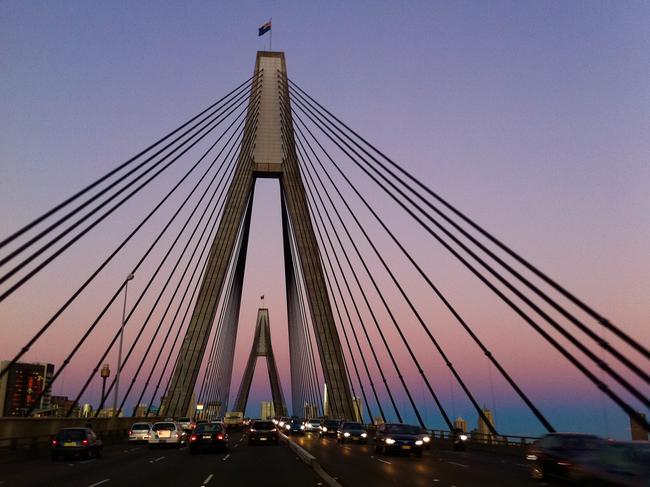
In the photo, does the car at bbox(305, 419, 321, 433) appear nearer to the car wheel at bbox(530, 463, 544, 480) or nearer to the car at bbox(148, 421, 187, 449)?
the car at bbox(148, 421, 187, 449)

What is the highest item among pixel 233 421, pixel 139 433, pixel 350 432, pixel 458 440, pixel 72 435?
pixel 233 421

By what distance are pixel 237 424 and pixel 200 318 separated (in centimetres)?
3373

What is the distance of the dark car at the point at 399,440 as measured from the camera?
95.2ft

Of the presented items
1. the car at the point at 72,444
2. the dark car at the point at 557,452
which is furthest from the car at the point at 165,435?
the dark car at the point at 557,452

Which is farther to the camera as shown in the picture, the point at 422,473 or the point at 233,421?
the point at 233,421

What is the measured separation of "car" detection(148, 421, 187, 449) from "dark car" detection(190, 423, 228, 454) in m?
6.10

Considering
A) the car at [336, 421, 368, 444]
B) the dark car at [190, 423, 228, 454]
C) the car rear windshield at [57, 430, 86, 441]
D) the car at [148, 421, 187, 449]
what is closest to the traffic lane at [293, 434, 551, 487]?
the dark car at [190, 423, 228, 454]

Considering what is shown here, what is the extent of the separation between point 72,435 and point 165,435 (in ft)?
30.6

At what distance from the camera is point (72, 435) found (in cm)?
2723

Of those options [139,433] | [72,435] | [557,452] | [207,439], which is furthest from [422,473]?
[139,433]

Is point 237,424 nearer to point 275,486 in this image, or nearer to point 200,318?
point 200,318

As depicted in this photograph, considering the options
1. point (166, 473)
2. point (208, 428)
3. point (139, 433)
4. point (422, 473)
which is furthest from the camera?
point (139, 433)

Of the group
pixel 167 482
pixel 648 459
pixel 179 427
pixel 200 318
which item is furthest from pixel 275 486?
pixel 200 318

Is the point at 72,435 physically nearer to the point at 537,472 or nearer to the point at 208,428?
the point at 208,428
